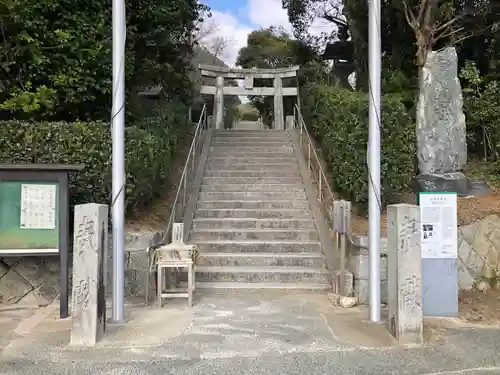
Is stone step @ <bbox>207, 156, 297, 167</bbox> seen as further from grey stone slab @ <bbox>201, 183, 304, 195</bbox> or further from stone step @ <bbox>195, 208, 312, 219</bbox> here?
stone step @ <bbox>195, 208, 312, 219</bbox>

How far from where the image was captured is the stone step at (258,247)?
765 centimetres

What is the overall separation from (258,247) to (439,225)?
2.91m

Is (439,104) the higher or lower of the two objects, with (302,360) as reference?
higher

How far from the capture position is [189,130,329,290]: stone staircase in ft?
23.1

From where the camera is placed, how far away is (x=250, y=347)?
15.3 feet

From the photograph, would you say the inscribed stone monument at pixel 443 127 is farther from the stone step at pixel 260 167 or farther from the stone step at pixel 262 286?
the stone step at pixel 260 167

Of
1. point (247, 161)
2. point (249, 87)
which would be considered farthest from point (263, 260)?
point (249, 87)

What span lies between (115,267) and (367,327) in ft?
9.51

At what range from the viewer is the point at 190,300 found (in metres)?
5.99

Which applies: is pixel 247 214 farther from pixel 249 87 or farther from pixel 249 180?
pixel 249 87

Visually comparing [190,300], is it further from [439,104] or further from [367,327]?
[439,104]

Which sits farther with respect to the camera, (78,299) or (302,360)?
(78,299)

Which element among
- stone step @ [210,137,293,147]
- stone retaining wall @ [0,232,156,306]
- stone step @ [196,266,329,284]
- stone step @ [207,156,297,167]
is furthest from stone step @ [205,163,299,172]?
stone retaining wall @ [0,232,156,306]

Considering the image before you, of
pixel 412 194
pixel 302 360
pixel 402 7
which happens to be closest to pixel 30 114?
pixel 302 360
